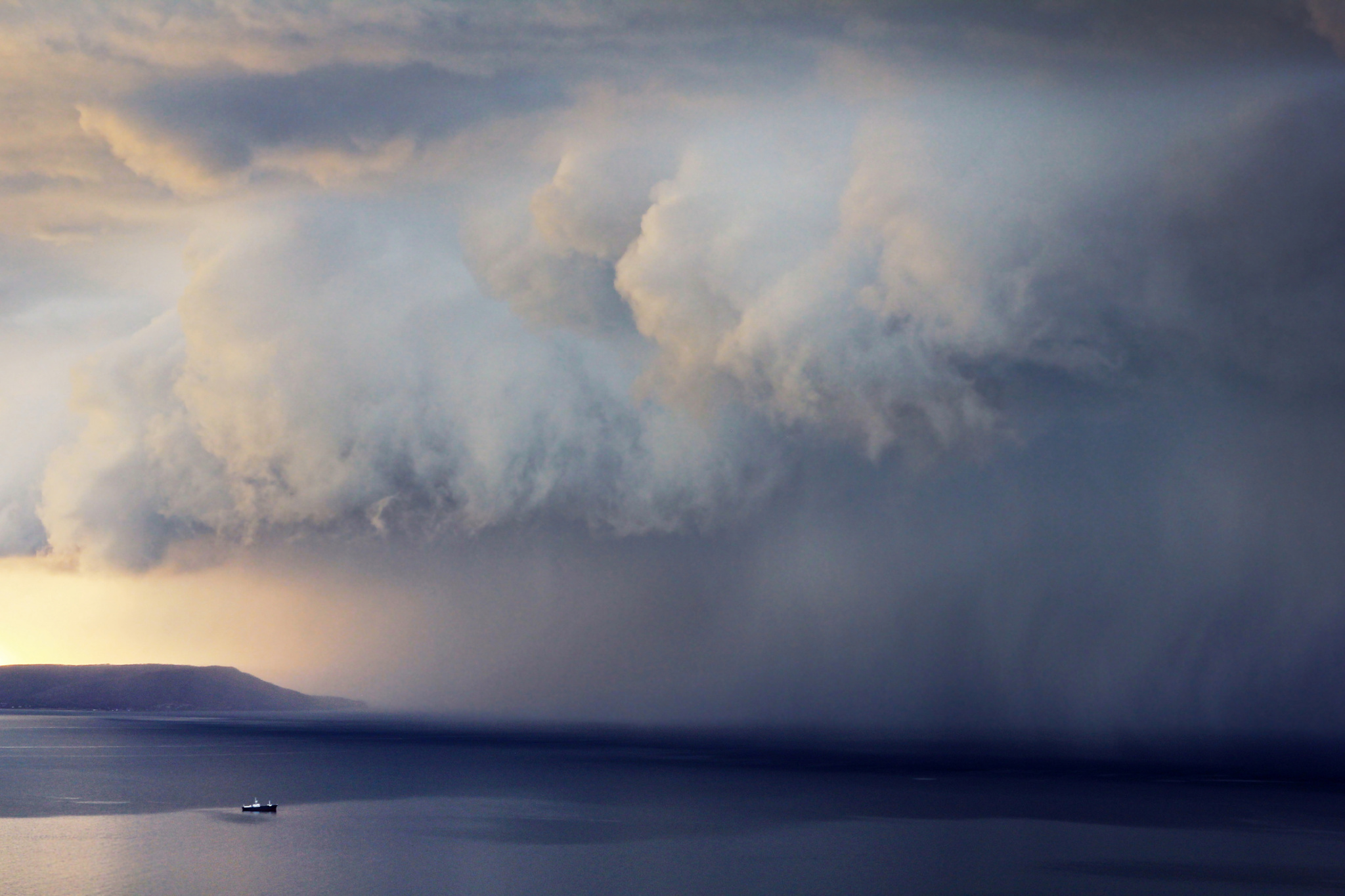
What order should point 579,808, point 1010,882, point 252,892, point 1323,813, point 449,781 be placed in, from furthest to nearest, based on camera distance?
1. point 449,781
2. point 579,808
3. point 1323,813
4. point 1010,882
5. point 252,892

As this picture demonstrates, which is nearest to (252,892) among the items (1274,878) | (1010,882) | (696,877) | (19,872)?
(19,872)

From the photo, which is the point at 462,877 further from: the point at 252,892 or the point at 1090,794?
the point at 1090,794

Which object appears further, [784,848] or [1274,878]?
[784,848]

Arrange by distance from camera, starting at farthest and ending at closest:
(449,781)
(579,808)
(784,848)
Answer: (449,781), (579,808), (784,848)

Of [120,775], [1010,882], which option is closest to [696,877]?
[1010,882]

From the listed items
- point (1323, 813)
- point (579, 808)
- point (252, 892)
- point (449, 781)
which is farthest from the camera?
point (449, 781)

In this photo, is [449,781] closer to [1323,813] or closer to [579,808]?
[579,808]
